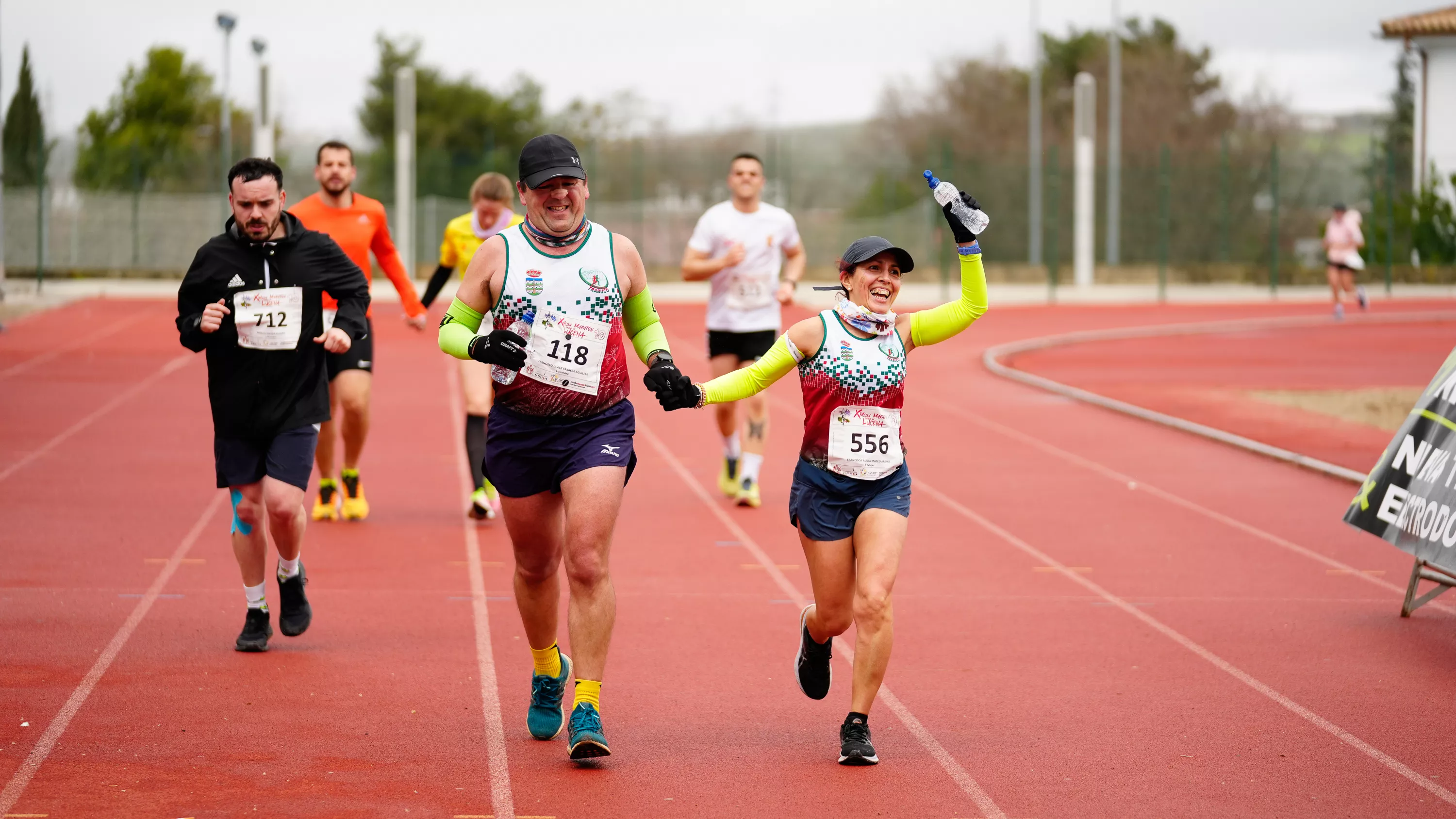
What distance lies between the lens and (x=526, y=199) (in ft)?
19.0

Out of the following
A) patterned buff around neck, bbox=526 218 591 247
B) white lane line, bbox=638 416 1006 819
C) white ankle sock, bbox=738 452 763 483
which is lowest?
white lane line, bbox=638 416 1006 819

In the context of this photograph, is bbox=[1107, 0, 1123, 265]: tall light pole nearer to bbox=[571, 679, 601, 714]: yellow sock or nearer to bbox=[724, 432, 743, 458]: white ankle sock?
bbox=[724, 432, 743, 458]: white ankle sock

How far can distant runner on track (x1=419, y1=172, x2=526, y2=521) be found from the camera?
10352mm

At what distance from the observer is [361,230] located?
9.95 m

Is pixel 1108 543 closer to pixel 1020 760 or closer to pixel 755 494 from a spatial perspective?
pixel 755 494

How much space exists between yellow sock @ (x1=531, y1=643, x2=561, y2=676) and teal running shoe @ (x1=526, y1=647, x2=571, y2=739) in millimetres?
12

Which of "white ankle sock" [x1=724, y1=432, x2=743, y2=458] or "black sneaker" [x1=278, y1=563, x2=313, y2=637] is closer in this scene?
"black sneaker" [x1=278, y1=563, x2=313, y2=637]

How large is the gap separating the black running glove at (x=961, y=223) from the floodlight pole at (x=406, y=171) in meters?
34.8

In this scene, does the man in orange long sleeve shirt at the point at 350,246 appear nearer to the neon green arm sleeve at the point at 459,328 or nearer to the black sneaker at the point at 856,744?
the neon green arm sleeve at the point at 459,328

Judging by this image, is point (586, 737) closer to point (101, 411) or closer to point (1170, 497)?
point (1170, 497)

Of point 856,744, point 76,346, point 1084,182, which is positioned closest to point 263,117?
point 76,346

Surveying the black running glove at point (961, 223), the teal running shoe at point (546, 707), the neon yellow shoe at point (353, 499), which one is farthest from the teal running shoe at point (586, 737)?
the neon yellow shoe at point (353, 499)

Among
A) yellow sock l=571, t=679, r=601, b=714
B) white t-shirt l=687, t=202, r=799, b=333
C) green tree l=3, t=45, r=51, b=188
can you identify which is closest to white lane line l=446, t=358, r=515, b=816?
yellow sock l=571, t=679, r=601, b=714

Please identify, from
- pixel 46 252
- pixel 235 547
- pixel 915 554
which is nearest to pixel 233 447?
pixel 235 547
